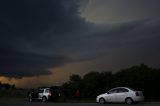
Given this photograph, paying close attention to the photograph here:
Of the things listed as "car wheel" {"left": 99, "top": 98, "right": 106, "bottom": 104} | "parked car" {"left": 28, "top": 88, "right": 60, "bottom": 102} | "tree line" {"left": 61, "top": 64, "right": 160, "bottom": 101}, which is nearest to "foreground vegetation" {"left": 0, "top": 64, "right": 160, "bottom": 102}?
"tree line" {"left": 61, "top": 64, "right": 160, "bottom": 101}

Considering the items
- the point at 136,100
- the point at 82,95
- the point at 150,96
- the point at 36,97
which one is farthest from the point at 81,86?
the point at 136,100

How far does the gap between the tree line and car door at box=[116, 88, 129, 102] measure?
7.16m

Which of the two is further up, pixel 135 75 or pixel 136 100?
pixel 135 75

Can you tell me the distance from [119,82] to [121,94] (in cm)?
1023

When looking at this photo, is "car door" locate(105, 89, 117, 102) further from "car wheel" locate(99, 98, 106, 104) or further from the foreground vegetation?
the foreground vegetation

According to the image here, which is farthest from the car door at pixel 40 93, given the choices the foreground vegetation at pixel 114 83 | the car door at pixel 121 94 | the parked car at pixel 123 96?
the car door at pixel 121 94

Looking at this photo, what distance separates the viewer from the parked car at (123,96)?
37.0 metres

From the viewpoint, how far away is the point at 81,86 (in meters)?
54.9

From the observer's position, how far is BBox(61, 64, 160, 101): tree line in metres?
45.3

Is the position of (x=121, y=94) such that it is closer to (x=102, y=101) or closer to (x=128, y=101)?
(x=128, y=101)

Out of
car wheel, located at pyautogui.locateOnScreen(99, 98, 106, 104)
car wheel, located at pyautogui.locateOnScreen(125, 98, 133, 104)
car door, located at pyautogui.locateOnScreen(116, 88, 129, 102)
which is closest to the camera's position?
car wheel, located at pyautogui.locateOnScreen(125, 98, 133, 104)

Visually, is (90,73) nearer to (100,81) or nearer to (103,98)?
(100,81)

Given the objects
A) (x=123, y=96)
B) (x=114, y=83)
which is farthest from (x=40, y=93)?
(x=123, y=96)

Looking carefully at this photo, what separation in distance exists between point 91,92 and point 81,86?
7.95 ft
